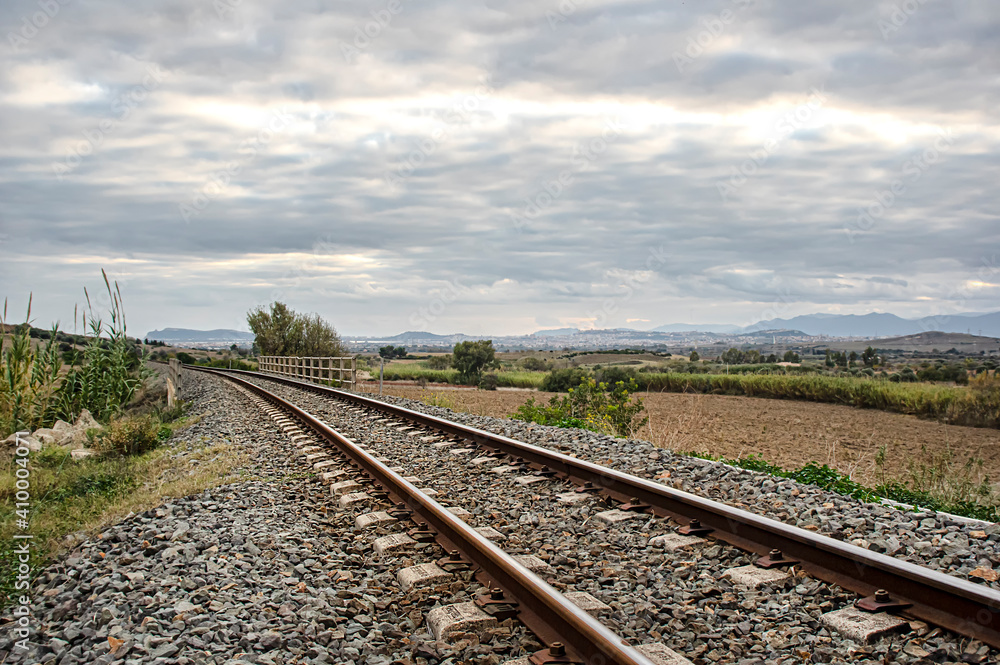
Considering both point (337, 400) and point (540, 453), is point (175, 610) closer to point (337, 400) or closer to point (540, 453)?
point (540, 453)

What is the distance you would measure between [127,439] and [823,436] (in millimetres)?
15668

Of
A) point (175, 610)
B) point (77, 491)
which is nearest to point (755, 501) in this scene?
point (175, 610)

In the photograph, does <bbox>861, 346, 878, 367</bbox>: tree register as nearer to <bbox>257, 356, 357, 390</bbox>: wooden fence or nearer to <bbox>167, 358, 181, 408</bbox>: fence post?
<bbox>257, 356, 357, 390</bbox>: wooden fence

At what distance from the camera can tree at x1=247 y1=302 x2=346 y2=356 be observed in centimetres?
4419

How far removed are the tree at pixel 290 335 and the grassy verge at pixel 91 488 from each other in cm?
3319

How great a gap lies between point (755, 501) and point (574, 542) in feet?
6.11

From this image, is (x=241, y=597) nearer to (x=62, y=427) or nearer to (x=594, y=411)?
(x=594, y=411)

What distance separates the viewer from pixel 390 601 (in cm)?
393

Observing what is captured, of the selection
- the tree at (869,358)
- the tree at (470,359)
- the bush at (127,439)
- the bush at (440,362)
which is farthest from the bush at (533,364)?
the bush at (127,439)

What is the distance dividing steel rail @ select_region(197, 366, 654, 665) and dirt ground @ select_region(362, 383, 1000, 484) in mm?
5132

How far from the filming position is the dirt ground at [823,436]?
10.9 meters

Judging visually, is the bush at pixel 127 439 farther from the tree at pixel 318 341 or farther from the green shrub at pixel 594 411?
the tree at pixel 318 341

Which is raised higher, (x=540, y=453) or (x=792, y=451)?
(x=540, y=453)

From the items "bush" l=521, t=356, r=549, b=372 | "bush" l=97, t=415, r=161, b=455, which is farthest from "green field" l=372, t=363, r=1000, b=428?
"bush" l=521, t=356, r=549, b=372
